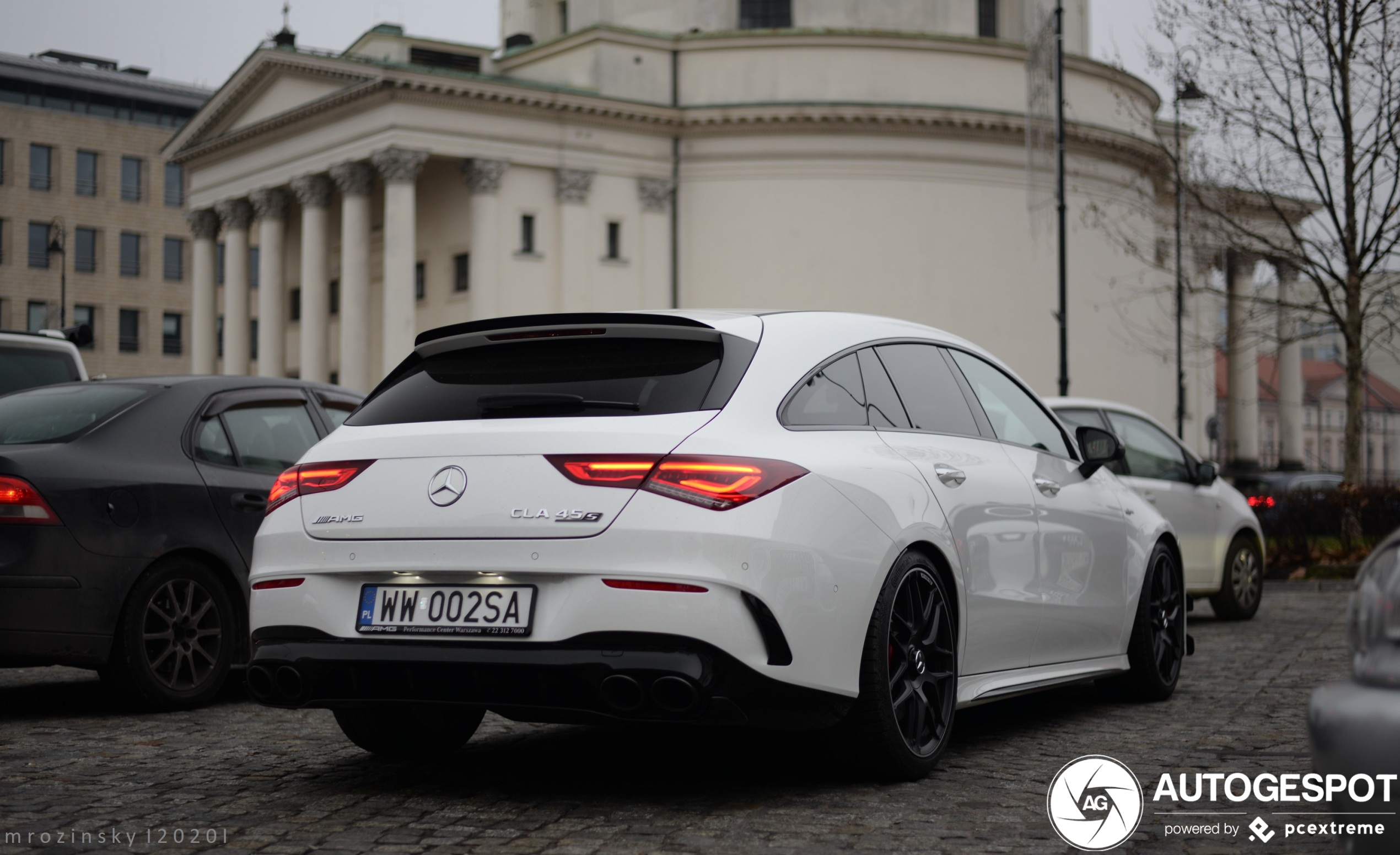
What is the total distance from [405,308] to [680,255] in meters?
9.05

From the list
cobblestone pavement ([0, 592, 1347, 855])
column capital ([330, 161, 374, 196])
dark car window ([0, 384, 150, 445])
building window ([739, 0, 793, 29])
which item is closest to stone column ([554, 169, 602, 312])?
column capital ([330, 161, 374, 196])

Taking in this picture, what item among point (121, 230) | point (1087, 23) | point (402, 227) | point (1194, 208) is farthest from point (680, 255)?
point (121, 230)

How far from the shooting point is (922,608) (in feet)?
18.2

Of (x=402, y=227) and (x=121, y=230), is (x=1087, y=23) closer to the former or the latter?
(x=402, y=227)

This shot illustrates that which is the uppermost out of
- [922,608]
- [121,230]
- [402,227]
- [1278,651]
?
[121,230]

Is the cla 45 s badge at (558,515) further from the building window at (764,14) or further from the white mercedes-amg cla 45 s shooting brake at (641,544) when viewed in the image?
the building window at (764,14)

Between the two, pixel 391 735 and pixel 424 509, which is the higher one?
pixel 424 509

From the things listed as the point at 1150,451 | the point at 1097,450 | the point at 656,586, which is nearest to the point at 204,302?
the point at 1150,451

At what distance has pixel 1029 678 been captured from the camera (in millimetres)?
6441

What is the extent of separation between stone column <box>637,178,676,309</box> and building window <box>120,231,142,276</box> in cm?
4269

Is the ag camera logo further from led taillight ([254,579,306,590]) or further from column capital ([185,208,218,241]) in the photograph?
column capital ([185,208,218,241])

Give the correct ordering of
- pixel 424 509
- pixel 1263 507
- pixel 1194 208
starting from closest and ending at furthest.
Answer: pixel 424 509
pixel 1263 507
pixel 1194 208

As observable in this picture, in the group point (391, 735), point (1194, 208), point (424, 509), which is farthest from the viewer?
point (1194, 208)

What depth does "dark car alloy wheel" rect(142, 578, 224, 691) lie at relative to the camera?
305 inches
